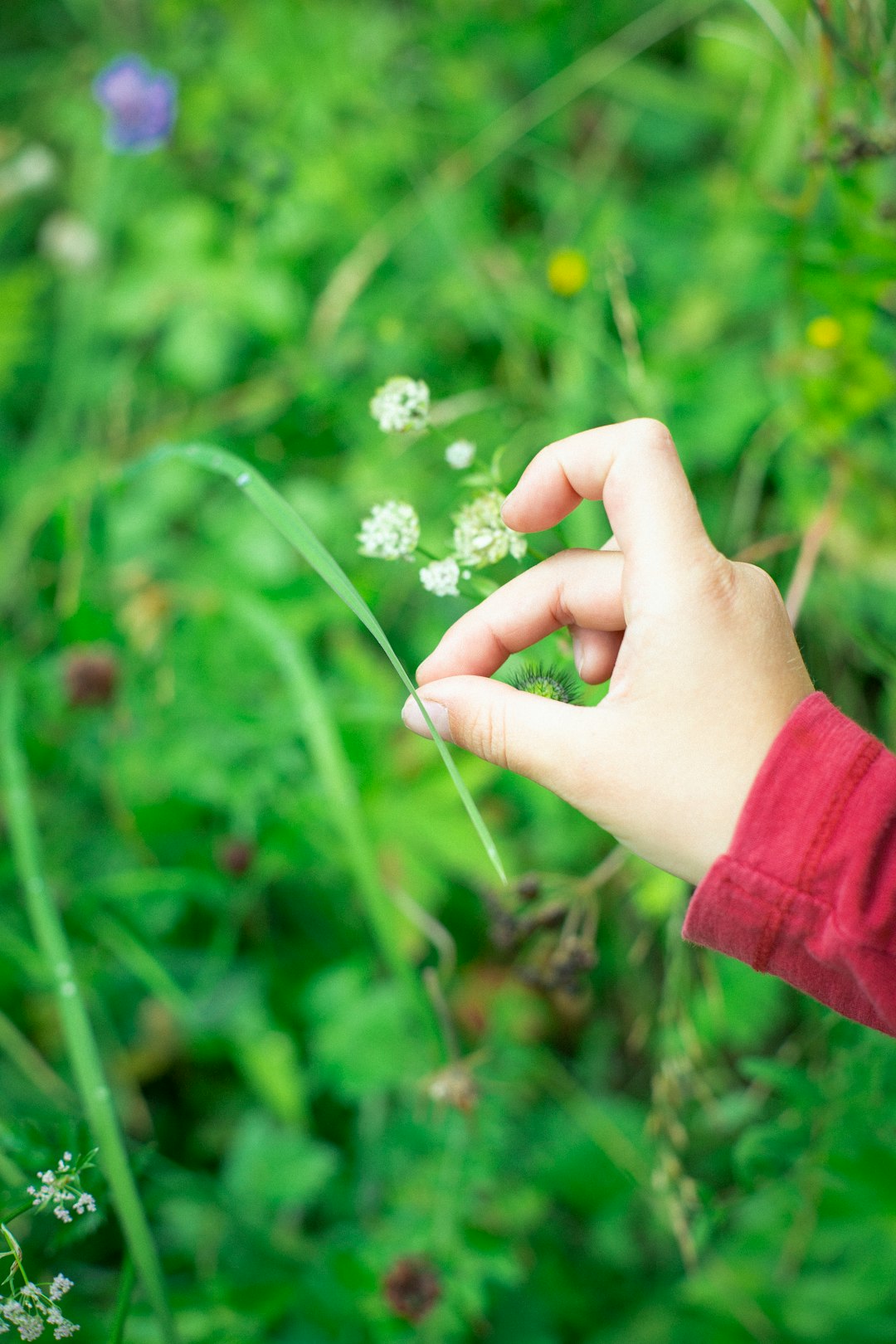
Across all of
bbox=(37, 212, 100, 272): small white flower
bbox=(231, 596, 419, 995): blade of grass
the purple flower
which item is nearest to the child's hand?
bbox=(231, 596, 419, 995): blade of grass

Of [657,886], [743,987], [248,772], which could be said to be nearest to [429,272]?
[248,772]

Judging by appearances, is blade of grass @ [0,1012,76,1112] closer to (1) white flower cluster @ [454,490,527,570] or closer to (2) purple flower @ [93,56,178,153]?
(1) white flower cluster @ [454,490,527,570]

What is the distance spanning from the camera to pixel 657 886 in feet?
3.77

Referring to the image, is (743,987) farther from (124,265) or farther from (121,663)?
(124,265)

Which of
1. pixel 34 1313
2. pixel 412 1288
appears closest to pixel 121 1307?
pixel 34 1313

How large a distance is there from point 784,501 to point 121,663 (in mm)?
1067

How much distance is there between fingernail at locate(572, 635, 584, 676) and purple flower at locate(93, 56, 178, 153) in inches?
60.6

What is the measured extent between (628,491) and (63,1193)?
0.71 m

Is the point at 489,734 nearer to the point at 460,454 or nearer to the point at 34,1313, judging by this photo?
the point at 460,454

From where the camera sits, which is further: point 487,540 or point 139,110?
point 139,110

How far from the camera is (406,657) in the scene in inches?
45.7

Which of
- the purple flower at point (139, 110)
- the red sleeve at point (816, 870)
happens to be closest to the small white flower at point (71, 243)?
the purple flower at point (139, 110)

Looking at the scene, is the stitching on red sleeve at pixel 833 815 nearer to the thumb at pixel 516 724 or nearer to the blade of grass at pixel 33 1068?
the thumb at pixel 516 724

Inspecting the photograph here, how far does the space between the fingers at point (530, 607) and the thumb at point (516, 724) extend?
3 centimetres
